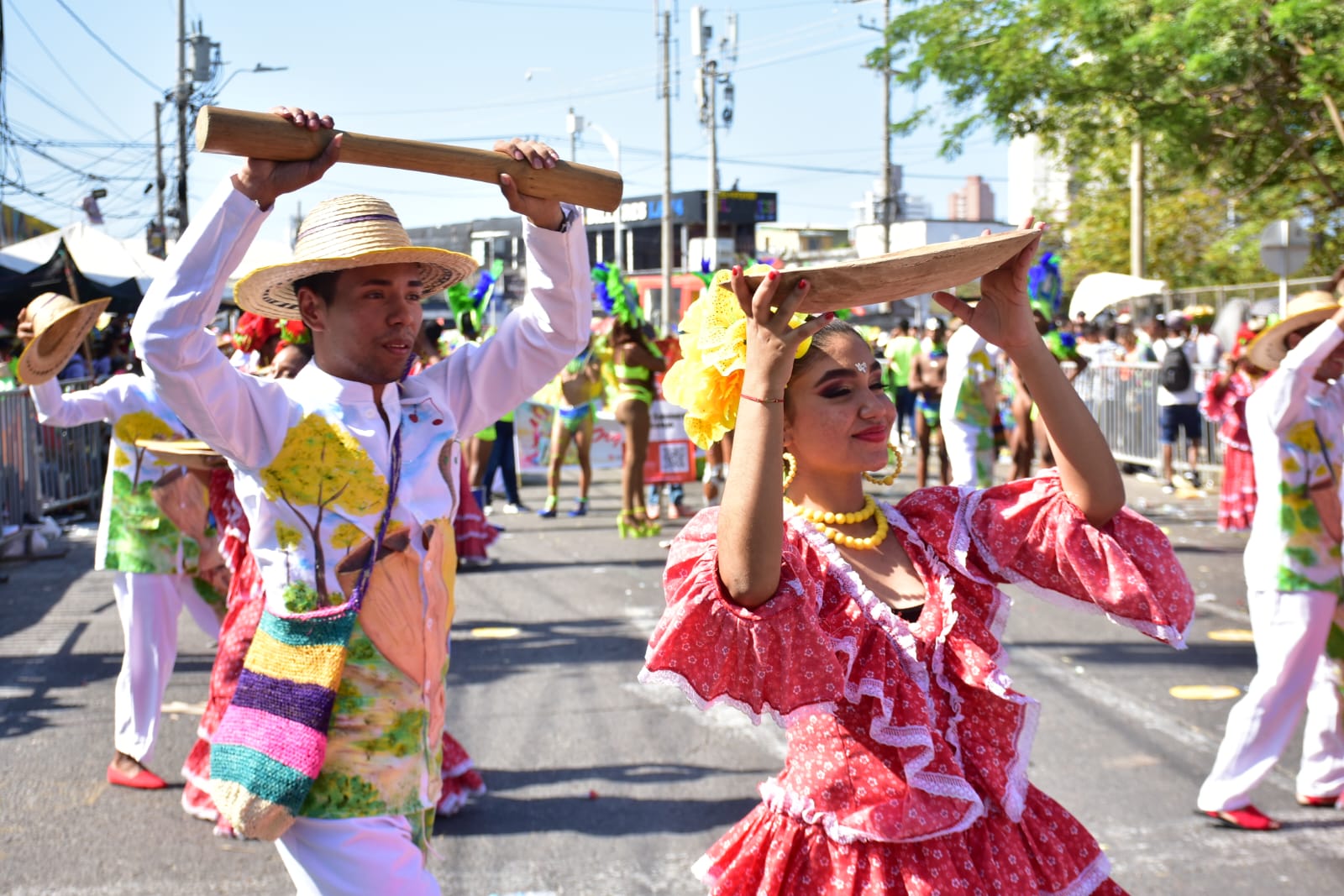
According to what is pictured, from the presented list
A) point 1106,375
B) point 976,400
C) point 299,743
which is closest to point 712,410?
point 299,743

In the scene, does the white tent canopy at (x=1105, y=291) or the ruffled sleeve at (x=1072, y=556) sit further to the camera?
the white tent canopy at (x=1105, y=291)

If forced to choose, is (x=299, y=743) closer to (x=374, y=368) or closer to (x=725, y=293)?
(x=374, y=368)

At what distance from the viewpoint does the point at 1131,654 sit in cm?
791

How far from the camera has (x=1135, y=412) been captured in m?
17.2

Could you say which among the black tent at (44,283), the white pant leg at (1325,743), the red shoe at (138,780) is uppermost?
the black tent at (44,283)

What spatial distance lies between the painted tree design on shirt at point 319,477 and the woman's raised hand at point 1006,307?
→ 1.43 metres

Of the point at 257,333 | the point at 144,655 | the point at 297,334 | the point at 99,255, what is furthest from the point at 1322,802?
the point at 99,255

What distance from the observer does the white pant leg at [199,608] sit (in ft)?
21.6

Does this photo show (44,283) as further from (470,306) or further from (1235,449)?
(1235,449)

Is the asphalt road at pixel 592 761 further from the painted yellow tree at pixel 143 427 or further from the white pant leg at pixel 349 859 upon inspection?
the painted yellow tree at pixel 143 427

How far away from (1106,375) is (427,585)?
16.0 metres

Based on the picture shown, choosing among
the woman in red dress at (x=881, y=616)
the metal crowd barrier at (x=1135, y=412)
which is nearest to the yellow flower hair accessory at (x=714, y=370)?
the woman in red dress at (x=881, y=616)

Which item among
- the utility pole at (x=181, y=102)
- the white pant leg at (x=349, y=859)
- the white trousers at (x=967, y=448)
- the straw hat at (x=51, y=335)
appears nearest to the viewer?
the white pant leg at (x=349, y=859)

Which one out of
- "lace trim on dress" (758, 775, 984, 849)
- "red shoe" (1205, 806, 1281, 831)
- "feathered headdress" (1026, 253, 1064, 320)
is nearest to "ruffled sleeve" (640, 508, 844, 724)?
"lace trim on dress" (758, 775, 984, 849)
